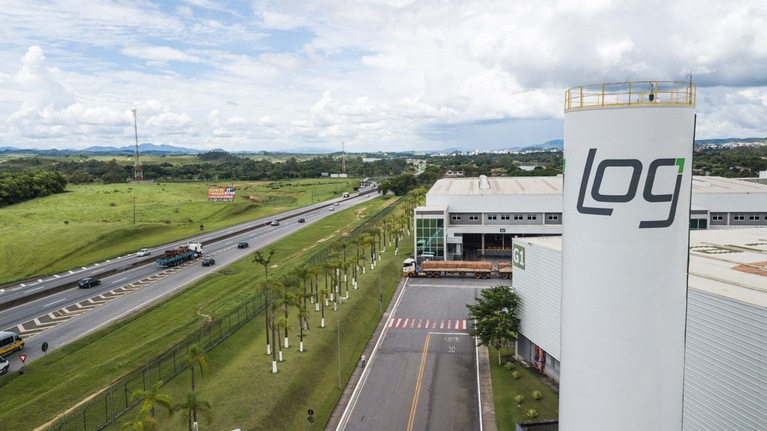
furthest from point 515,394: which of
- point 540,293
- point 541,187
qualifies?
point 541,187

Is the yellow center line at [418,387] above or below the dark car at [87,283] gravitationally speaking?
below

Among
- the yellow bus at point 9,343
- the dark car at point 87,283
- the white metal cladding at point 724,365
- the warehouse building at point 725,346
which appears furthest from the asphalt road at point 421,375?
the dark car at point 87,283

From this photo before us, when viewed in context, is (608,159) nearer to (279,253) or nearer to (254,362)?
(254,362)

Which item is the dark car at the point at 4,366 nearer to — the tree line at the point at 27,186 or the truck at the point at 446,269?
the truck at the point at 446,269

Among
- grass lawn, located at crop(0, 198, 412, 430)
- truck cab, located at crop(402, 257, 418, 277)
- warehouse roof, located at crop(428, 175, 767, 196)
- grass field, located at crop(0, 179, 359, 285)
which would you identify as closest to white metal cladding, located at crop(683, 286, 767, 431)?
grass lawn, located at crop(0, 198, 412, 430)

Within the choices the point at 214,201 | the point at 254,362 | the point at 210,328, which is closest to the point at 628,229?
the point at 254,362

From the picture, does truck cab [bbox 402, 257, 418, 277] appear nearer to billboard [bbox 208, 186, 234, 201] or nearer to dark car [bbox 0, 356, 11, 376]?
dark car [bbox 0, 356, 11, 376]
